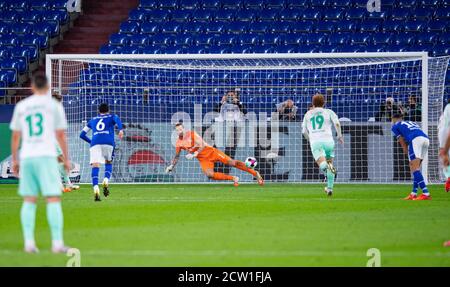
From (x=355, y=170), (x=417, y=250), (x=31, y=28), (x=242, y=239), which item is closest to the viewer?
(x=417, y=250)

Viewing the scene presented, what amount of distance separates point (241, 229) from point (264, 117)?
12.1m

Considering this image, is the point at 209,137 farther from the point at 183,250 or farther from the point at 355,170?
the point at 183,250

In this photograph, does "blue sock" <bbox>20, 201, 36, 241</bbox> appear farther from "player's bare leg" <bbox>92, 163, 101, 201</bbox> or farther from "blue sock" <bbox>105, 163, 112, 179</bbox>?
"blue sock" <bbox>105, 163, 112, 179</bbox>

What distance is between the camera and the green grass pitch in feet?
34.2

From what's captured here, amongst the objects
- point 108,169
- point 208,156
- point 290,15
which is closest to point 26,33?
point 290,15

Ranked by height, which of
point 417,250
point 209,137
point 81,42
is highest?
point 81,42

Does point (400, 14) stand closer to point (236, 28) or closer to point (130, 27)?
point (236, 28)

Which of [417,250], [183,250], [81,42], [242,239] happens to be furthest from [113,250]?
[81,42]

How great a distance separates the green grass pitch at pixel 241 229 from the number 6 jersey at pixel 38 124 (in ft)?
3.91

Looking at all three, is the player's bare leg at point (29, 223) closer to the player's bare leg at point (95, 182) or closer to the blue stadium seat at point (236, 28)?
the player's bare leg at point (95, 182)

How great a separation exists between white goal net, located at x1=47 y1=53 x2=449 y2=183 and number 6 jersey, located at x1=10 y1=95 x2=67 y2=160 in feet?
44.5

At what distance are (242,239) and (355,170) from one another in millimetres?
13147

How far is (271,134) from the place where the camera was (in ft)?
82.7

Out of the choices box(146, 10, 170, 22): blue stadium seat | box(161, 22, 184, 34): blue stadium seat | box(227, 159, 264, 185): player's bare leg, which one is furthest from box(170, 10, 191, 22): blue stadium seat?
box(227, 159, 264, 185): player's bare leg
